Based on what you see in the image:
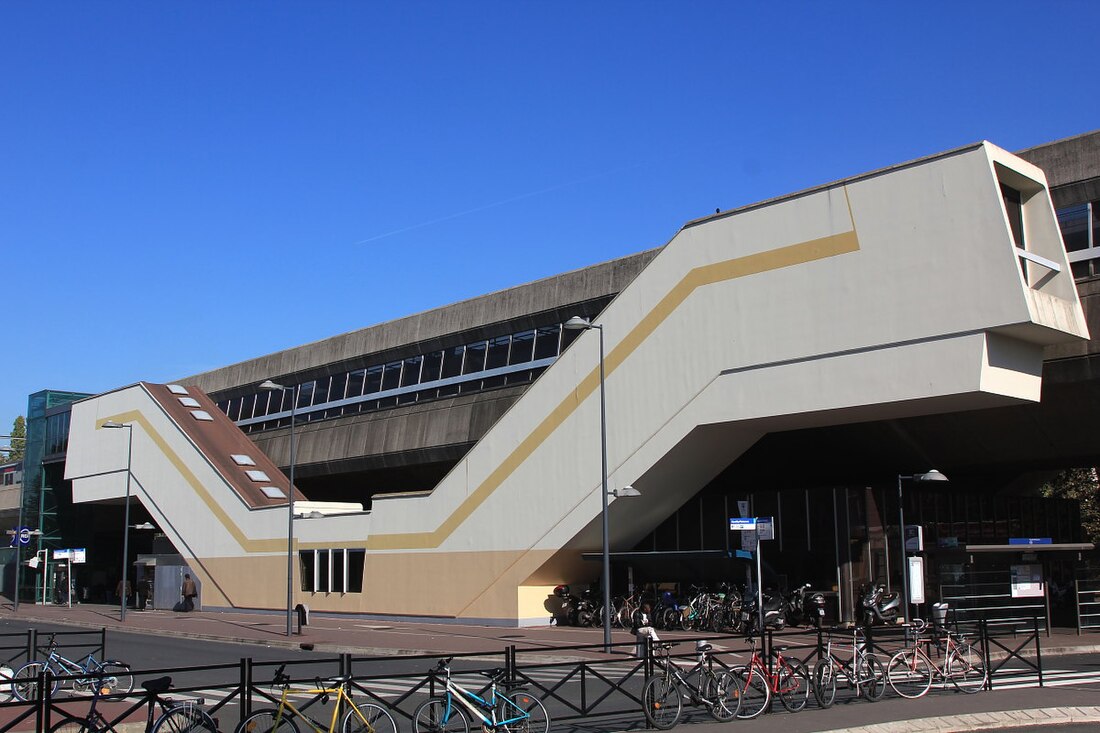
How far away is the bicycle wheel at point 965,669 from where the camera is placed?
16641 millimetres

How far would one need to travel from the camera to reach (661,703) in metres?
13.4

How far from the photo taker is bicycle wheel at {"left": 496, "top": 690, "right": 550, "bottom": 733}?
1234 centimetres

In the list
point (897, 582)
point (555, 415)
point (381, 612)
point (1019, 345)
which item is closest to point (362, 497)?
point (381, 612)

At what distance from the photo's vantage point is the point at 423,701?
12.7 metres

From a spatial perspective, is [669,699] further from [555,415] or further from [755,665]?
[555,415]

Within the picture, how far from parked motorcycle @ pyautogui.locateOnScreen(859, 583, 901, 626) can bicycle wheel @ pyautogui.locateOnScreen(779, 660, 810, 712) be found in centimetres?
1214

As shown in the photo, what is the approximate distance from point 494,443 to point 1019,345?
50.6ft

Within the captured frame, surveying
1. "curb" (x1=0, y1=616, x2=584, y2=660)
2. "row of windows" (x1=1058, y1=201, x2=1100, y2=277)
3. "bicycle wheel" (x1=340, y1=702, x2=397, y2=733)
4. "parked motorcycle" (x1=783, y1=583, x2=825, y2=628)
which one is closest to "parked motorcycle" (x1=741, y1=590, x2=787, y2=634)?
"parked motorcycle" (x1=783, y1=583, x2=825, y2=628)

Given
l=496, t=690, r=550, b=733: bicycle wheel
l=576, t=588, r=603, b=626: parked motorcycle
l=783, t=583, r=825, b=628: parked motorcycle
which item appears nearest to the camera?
l=496, t=690, r=550, b=733: bicycle wheel

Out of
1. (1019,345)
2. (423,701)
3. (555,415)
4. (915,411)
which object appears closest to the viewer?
(423,701)

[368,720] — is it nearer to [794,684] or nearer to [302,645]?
[794,684]

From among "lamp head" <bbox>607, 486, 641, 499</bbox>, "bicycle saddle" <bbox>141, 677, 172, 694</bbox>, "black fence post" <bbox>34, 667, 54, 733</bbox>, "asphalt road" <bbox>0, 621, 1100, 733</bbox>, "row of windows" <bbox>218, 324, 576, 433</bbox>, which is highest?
"row of windows" <bbox>218, 324, 576, 433</bbox>

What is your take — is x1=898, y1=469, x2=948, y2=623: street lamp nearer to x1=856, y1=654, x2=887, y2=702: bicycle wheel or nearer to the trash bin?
the trash bin

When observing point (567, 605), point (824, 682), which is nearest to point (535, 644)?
point (567, 605)
